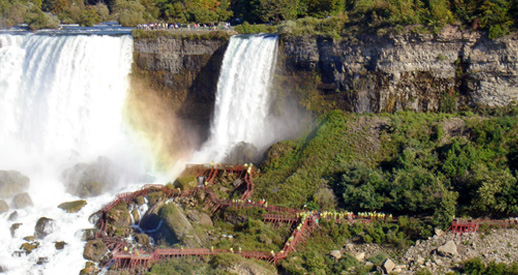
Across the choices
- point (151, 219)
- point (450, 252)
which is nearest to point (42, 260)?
point (151, 219)

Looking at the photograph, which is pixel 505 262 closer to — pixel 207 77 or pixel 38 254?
pixel 38 254

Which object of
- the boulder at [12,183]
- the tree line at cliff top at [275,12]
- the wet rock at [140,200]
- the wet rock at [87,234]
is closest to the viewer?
the wet rock at [87,234]

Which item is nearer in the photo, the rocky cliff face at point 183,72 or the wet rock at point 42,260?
the wet rock at point 42,260

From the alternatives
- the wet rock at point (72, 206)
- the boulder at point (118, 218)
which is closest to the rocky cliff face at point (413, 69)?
the boulder at point (118, 218)

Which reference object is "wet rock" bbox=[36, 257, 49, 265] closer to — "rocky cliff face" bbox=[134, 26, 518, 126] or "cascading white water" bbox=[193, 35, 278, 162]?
"cascading white water" bbox=[193, 35, 278, 162]

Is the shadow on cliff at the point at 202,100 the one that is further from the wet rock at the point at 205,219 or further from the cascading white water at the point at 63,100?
the wet rock at the point at 205,219

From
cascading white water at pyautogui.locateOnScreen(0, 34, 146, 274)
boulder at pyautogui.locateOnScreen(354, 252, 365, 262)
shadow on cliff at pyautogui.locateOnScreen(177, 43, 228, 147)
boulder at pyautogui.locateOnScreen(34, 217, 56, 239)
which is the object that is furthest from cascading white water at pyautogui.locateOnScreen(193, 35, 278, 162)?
boulder at pyautogui.locateOnScreen(354, 252, 365, 262)
